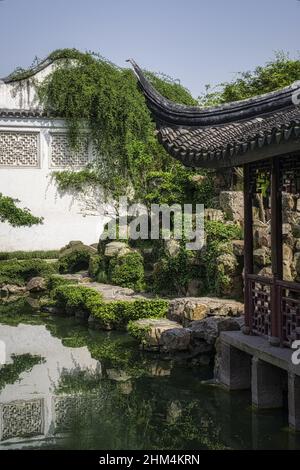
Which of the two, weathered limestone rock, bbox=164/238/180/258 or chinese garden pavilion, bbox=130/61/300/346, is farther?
weathered limestone rock, bbox=164/238/180/258

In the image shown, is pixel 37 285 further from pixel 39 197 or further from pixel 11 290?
pixel 39 197

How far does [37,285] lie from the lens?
50.5 ft

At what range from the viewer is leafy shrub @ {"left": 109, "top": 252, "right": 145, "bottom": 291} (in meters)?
13.2

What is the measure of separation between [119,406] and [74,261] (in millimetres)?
9964

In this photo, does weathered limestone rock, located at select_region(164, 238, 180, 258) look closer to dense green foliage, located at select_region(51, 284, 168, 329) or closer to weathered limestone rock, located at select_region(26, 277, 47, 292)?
dense green foliage, located at select_region(51, 284, 168, 329)

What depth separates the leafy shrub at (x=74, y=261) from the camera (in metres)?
16.6

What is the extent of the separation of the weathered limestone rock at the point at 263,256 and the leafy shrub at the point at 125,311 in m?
1.63

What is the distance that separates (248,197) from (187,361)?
8.97 feet

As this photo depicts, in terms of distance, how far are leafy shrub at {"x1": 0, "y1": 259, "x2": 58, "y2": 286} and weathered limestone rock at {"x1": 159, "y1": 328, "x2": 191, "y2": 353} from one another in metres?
7.31

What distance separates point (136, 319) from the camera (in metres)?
10.8

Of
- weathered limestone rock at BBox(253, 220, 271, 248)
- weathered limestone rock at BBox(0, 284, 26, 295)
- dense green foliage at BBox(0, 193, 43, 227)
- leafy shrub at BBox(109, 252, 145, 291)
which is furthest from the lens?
dense green foliage at BBox(0, 193, 43, 227)

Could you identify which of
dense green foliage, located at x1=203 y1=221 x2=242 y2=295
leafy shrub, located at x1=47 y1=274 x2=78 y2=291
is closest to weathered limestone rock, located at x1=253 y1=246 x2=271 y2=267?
dense green foliage, located at x1=203 y1=221 x2=242 y2=295

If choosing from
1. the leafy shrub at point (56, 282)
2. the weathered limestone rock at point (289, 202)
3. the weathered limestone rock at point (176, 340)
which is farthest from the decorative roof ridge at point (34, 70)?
the weathered limestone rock at point (176, 340)

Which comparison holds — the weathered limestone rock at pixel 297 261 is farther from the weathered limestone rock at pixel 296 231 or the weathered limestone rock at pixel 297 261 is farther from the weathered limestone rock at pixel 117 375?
the weathered limestone rock at pixel 117 375
